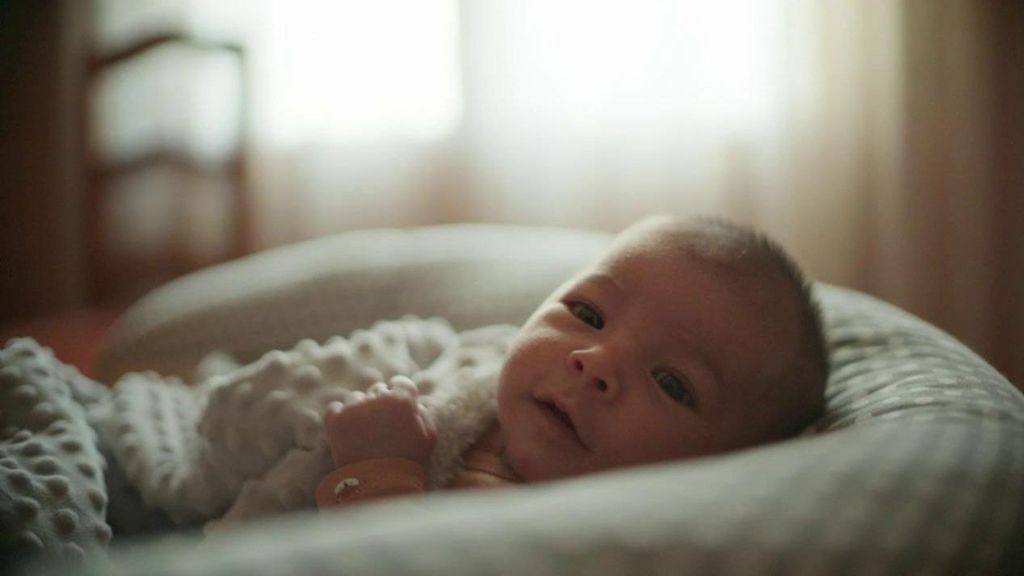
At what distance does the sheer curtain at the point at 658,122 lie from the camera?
1.95 meters

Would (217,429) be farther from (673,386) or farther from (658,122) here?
(658,122)

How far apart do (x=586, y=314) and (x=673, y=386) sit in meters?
0.13

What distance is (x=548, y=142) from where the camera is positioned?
2135 millimetres

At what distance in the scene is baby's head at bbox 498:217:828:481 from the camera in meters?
0.86

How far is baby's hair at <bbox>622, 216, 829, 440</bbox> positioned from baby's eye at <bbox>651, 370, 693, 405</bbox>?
0.24 ft

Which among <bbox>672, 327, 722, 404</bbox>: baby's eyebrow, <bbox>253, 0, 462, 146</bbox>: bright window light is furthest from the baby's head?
<bbox>253, 0, 462, 146</bbox>: bright window light

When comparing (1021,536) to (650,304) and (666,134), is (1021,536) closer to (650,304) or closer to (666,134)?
(650,304)

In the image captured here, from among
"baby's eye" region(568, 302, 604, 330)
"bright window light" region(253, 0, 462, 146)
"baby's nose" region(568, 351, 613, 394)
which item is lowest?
"baby's nose" region(568, 351, 613, 394)

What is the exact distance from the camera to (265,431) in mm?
900

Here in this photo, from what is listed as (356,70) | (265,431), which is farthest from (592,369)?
(356,70)

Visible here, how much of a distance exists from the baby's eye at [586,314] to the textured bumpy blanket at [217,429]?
12 centimetres

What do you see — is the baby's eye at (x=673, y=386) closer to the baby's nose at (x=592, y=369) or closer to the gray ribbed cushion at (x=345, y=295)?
the baby's nose at (x=592, y=369)

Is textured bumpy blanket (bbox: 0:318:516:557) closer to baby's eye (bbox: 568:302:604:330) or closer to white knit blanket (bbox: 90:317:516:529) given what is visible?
white knit blanket (bbox: 90:317:516:529)

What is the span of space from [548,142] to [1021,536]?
1.66 m
